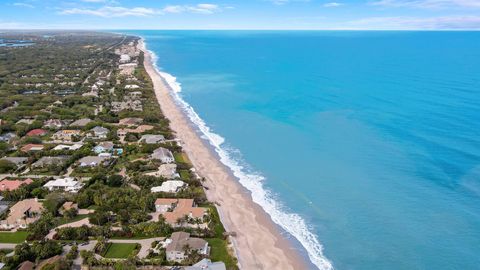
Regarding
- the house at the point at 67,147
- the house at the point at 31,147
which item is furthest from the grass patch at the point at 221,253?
the house at the point at 31,147

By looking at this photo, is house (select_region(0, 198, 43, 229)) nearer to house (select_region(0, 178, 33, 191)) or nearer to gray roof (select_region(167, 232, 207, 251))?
house (select_region(0, 178, 33, 191))

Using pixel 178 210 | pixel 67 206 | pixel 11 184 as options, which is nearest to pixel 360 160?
pixel 178 210

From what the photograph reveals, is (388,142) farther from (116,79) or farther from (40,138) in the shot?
(116,79)

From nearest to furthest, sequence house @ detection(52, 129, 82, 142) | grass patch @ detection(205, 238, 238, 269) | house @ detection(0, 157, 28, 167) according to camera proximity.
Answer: grass patch @ detection(205, 238, 238, 269), house @ detection(0, 157, 28, 167), house @ detection(52, 129, 82, 142)

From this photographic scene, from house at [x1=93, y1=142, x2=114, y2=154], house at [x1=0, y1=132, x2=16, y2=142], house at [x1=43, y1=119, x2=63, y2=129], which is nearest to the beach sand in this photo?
house at [x1=93, y1=142, x2=114, y2=154]

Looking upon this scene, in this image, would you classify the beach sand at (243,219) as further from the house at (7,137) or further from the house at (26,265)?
the house at (7,137)

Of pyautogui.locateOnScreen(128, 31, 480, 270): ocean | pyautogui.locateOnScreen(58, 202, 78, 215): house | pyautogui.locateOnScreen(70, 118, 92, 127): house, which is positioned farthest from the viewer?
pyautogui.locateOnScreen(70, 118, 92, 127): house
